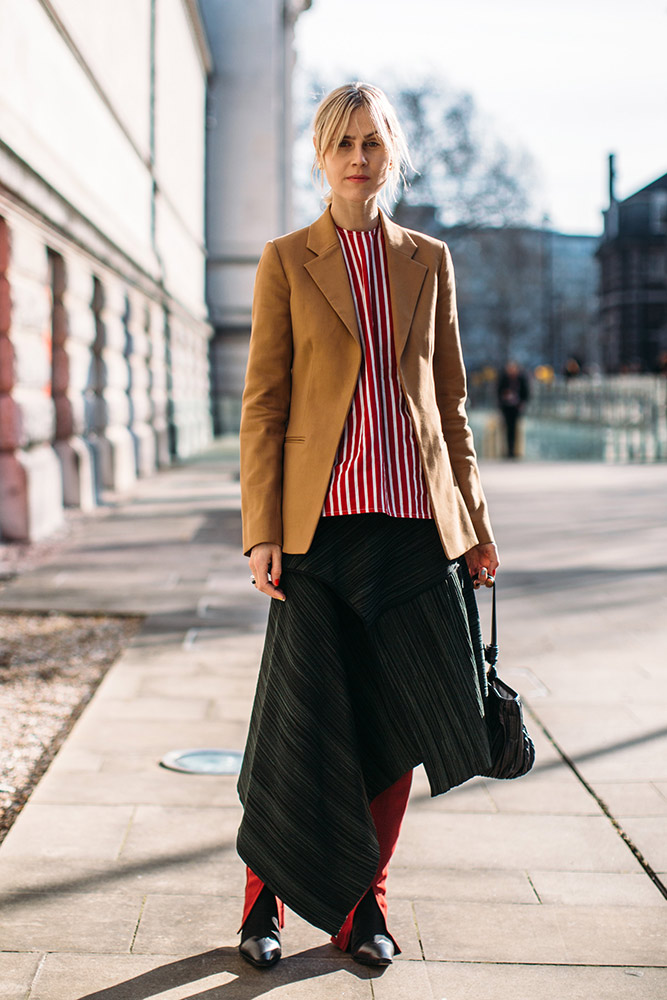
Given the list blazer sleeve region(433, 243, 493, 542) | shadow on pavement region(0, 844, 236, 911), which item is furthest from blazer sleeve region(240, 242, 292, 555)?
shadow on pavement region(0, 844, 236, 911)

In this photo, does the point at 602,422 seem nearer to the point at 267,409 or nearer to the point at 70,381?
the point at 70,381

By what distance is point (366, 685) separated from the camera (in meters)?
2.39

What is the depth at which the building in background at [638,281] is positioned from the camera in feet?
227

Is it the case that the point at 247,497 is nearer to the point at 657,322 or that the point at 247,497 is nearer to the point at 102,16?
the point at 102,16

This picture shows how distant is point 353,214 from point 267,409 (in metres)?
0.47

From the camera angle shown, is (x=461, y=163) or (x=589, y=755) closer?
(x=589, y=755)

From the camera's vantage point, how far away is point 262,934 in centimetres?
243

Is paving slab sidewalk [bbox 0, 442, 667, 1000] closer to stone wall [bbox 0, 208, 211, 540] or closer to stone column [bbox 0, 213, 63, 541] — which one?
stone column [bbox 0, 213, 63, 541]

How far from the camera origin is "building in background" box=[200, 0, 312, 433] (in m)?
27.8

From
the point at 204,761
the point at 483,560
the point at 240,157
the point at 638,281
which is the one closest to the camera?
the point at 483,560

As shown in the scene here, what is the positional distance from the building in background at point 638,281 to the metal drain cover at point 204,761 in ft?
218

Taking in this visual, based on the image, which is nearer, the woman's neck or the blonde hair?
the blonde hair

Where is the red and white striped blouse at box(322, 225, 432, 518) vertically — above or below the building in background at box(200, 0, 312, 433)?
below

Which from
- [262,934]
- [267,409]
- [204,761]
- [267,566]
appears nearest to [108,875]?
[262,934]
